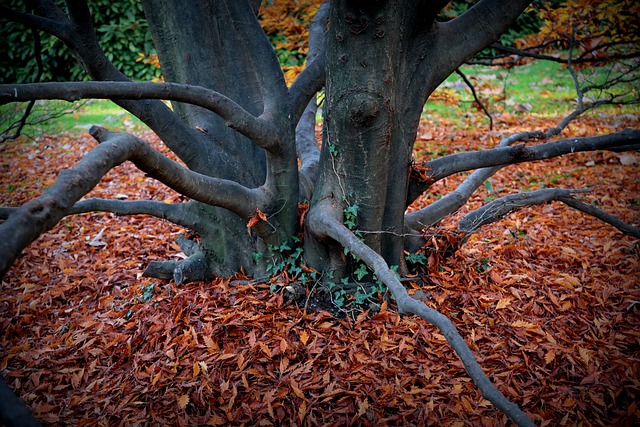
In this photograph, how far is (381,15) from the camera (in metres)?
2.19

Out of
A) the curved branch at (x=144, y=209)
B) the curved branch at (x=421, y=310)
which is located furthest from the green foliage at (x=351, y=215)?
the curved branch at (x=144, y=209)

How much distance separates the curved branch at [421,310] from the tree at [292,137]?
1cm

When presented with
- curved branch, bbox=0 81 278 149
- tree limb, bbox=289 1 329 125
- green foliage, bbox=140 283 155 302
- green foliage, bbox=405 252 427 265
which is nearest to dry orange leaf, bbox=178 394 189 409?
green foliage, bbox=140 283 155 302

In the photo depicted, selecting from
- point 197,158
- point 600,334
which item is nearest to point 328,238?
point 197,158

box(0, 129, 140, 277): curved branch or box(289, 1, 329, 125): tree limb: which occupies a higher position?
box(289, 1, 329, 125): tree limb

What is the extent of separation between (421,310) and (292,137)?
1633 mm

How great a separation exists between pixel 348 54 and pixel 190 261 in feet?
6.31

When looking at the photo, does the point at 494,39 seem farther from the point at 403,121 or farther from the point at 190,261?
the point at 190,261

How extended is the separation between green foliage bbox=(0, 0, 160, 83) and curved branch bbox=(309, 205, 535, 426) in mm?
8906

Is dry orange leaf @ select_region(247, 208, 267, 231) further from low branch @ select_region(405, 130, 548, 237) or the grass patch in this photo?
the grass patch

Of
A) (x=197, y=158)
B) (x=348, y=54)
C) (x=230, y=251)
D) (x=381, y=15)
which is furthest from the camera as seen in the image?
(x=230, y=251)

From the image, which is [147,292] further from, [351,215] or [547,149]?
[547,149]

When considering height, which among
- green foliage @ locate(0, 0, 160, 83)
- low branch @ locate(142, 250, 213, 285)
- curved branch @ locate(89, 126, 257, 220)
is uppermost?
green foliage @ locate(0, 0, 160, 83)

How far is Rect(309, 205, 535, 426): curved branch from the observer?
1559mm
